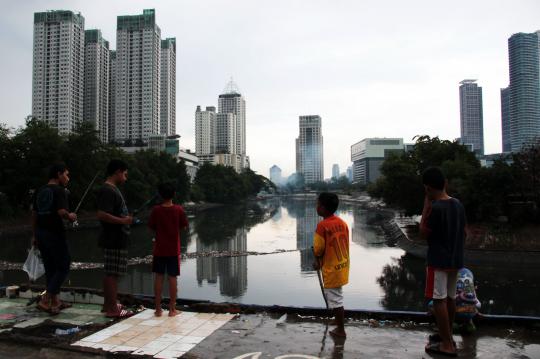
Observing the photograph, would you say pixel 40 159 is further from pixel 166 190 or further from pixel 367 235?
pixel 166 190

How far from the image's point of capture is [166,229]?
17.3 feet

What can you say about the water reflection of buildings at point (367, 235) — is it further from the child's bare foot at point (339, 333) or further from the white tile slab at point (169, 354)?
the white tile slab at point (169, 354)

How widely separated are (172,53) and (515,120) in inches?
3792

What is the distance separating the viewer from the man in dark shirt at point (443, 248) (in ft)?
13.2

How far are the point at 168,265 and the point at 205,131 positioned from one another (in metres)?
162

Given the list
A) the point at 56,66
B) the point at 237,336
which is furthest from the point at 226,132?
the point at 237,336

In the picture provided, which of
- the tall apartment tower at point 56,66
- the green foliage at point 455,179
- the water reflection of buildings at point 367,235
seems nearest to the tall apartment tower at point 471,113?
the tall apartment tower at point 56,66

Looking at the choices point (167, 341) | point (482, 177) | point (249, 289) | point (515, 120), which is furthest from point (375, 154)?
point (167, 341)

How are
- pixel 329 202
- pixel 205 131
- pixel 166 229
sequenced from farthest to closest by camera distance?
1. pixel 205 131
2. pixel 166 229
3. pixel 329 202

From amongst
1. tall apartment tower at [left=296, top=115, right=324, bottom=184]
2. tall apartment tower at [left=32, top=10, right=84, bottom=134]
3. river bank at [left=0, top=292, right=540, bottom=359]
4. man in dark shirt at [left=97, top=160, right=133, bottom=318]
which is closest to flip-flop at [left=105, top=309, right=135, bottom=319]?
man in dark shirt at [left=97, top=160, right=133, bottom=318]

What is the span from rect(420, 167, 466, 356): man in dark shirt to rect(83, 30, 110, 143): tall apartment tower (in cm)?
9273

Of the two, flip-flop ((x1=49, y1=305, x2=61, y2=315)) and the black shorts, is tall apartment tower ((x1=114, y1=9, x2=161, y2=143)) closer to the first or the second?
flip-flop ((x1=49, y1=305, x2=61, y2=315))

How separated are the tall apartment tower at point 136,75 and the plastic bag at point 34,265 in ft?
318

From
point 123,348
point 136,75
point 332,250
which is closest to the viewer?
point 123,348
